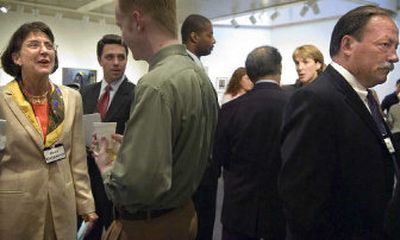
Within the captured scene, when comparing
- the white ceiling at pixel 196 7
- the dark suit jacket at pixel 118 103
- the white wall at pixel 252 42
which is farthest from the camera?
the white wall at pixel 252 42

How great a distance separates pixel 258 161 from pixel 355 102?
104cm

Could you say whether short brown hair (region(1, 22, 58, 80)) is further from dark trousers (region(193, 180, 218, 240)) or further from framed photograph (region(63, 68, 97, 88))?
framed photograph (region(63, 68, 97, 88))

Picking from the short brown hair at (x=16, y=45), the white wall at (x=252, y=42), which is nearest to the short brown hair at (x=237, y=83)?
the short brown hair at (x=16, y=45)

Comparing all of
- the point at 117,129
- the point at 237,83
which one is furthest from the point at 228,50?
the point at 117,129

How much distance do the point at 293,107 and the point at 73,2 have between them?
24.0ft

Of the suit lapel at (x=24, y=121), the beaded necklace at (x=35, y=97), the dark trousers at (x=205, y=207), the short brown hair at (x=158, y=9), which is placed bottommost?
the dark trousers at (x=205, y=207)

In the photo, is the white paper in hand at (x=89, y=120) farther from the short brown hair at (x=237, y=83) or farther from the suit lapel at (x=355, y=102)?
the short brown hair at (x=237, y=83)

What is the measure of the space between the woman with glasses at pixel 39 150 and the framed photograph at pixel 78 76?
258 inches

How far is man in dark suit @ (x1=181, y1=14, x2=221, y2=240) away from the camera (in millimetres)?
2709

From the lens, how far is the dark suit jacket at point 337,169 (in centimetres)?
154

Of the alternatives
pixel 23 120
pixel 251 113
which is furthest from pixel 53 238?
pixel 251 113

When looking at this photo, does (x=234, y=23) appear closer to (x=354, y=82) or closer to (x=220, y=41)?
(x=220, y=41)

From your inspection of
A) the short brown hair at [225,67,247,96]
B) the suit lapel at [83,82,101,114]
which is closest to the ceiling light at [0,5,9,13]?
the short brown hair at [225,67,247,96]

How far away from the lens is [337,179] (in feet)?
5.13
